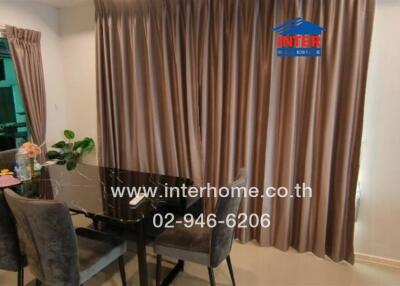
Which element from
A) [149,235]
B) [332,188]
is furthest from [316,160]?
[149,235]

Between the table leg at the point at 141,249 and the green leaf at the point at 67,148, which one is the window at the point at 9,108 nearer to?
the green leaf at the point at 67,148

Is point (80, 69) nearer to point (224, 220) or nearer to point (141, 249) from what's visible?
point (141, 249)

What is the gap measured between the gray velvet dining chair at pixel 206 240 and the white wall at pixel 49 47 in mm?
2349

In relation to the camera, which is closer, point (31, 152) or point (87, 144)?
point (31, 152)

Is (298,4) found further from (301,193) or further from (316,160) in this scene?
(301,193)

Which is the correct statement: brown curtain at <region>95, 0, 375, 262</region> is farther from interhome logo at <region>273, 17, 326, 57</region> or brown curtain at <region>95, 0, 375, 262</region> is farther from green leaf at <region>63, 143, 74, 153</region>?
green leaf at <region>63, 143, 74, 153</region>

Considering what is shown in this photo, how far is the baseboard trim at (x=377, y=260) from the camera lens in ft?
7.72

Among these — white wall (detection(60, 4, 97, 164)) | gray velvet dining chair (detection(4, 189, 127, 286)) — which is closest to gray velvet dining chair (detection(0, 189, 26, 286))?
gray velvet dining chair (detection(4, 189, 127, 286))

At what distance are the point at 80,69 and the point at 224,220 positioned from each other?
9.07ft

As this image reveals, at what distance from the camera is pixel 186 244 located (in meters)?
1.91

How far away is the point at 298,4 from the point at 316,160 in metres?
1.27

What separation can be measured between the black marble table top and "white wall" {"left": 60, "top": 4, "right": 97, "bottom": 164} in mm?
945

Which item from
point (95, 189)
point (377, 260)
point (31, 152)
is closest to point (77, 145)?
point (31, 152)

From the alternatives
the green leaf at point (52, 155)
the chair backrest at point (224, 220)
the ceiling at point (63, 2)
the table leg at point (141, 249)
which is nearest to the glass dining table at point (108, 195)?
the table leg at point (141, 249)
